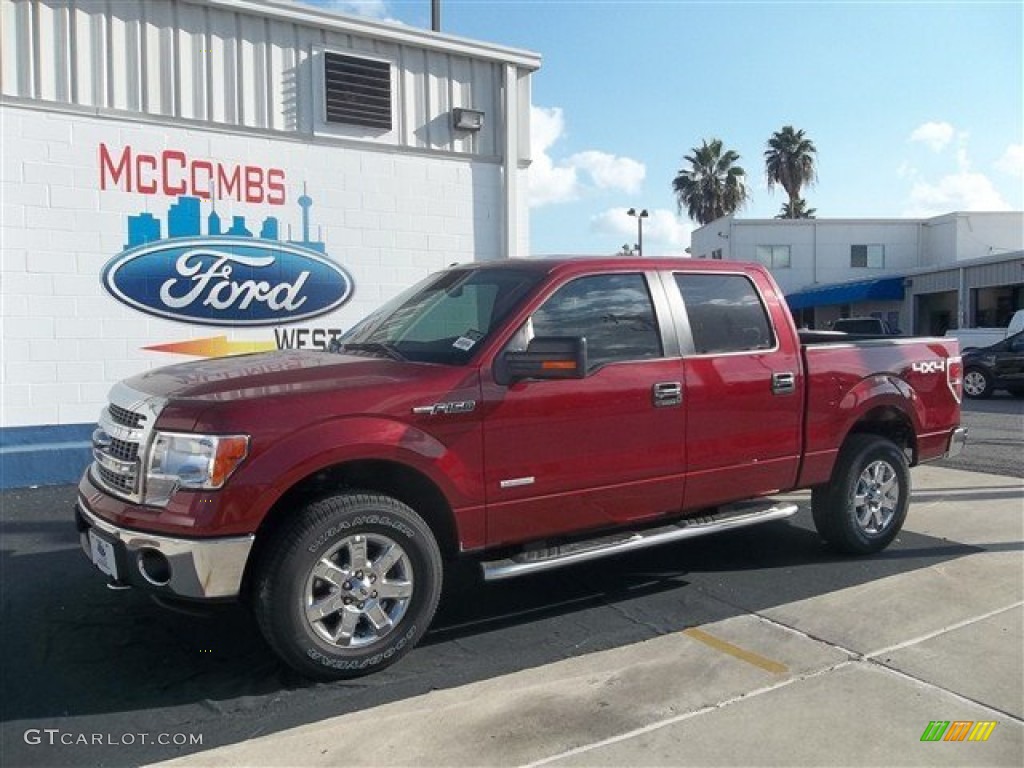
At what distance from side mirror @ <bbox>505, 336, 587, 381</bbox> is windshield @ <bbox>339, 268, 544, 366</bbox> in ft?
0.98

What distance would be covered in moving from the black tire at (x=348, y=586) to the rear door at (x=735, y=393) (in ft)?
5.71

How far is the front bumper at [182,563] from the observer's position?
11.3ft

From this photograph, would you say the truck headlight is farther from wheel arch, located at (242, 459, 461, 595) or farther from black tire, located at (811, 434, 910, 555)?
black tire, located at (811, 434, 910, 555)

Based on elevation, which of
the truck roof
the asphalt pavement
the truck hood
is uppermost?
the truck roof

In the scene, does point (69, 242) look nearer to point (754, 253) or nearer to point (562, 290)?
point (562, 290)

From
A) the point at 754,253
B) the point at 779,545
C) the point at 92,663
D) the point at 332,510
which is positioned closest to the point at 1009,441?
the point at 779,545

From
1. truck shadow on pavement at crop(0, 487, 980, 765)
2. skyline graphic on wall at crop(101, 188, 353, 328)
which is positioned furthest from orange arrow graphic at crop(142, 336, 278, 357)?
truck shadow on pavement at crop(0, 487, 980, 765)

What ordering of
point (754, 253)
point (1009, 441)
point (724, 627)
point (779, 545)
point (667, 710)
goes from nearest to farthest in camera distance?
1. point (667, 710)
2. point (724, 627)
3. point (779, 545)
4. point (1009, 441)
5. point (754, 253)

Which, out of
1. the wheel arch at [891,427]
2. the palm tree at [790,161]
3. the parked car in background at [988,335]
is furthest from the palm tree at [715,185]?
the wheel arch at [891,427]

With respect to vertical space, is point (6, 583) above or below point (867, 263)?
below

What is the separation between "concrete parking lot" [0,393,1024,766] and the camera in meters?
3.26

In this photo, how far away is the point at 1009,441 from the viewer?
10.9 meters

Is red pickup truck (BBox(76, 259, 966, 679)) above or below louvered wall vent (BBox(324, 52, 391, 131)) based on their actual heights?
below

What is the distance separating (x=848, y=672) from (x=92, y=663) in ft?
11.7
